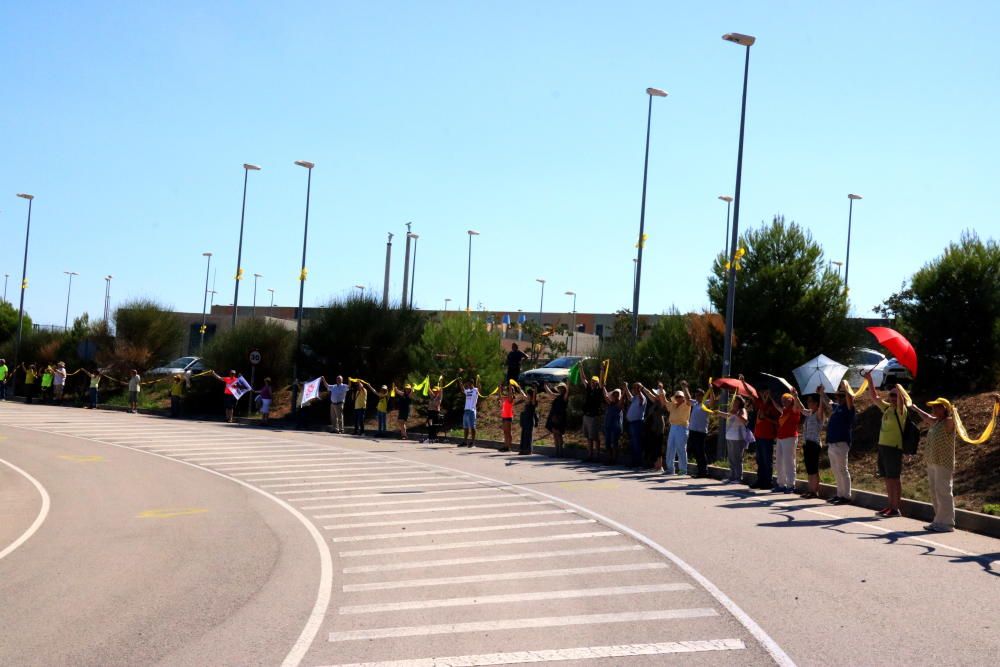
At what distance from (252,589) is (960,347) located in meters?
20.9

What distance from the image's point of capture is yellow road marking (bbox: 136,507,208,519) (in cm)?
1396

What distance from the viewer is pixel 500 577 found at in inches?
381

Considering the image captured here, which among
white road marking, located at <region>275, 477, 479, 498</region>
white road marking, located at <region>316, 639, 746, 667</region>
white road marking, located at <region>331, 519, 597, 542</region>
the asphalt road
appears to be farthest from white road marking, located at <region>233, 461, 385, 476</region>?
→ white road marking, located at <region>316, 639, 746, 667</region>

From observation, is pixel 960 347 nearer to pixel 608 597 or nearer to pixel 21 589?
pixel 608 597

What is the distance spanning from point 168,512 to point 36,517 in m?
1.78

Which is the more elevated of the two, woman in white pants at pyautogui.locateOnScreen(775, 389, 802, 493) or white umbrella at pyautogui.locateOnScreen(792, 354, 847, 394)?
white umbrella at pyautogui.locateOnScreen(792, 354, 847, 394)

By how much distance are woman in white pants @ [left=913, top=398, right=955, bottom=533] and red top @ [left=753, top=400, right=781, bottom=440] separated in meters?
4.48

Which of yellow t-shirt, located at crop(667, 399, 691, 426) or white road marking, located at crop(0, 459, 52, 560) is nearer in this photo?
white road marking, located at crop(0, 459, 52, 560)

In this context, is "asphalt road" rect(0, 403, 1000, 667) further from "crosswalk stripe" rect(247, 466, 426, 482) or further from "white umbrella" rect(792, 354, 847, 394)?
"white umbrella" rect(792, 354, 847, 394)

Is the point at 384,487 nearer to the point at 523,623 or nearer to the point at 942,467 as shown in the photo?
the point at 942,467

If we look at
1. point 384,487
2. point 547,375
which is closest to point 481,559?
point 384,487

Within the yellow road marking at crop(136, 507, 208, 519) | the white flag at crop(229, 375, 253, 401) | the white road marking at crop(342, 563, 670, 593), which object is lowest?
the yellow road marking at crop(136, 507, 208, 519)

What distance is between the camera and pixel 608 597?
28.6 ft

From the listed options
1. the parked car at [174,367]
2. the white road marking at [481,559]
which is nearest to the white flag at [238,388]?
the parked car at [174,367]
